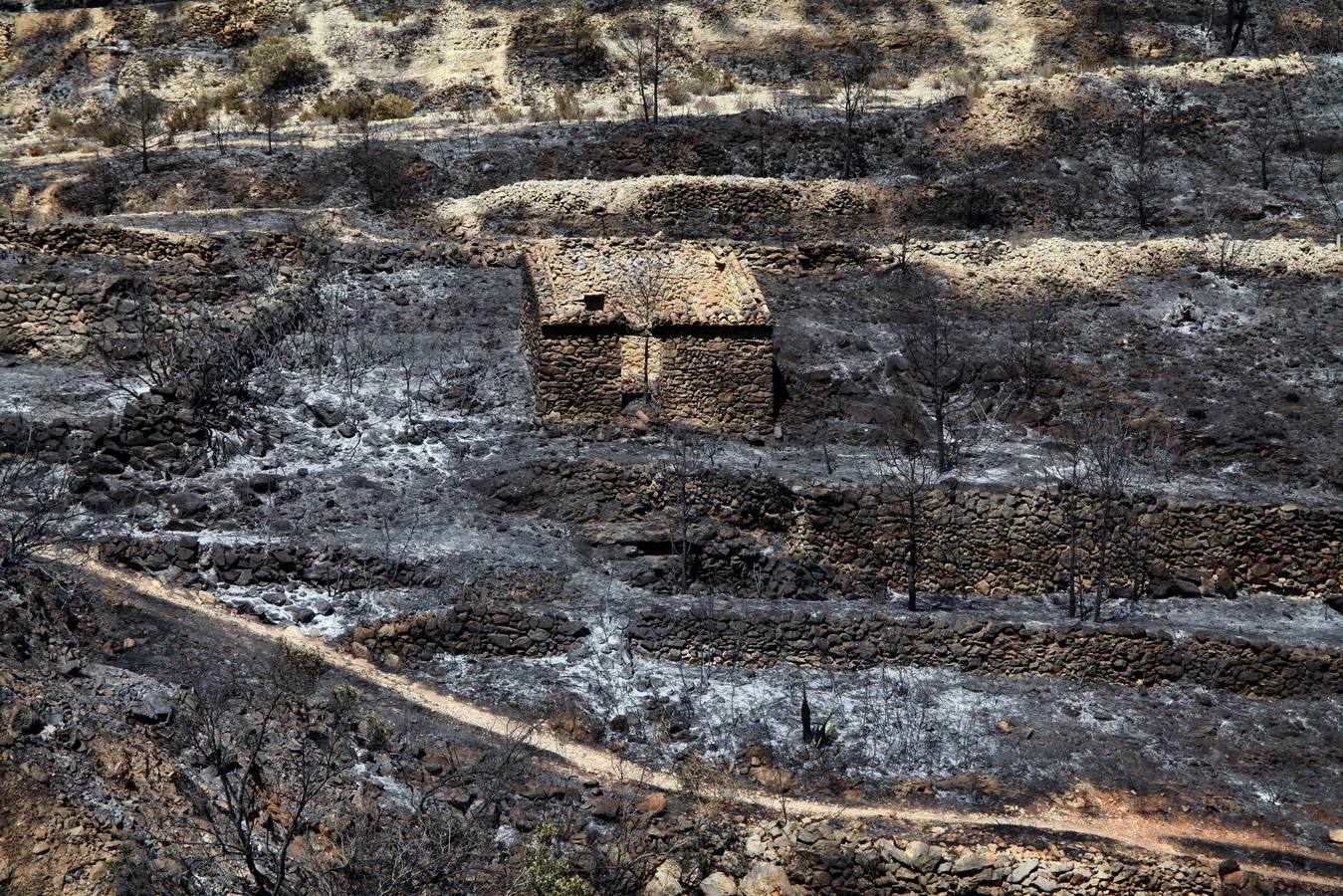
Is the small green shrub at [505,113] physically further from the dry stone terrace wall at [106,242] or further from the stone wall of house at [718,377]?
the stone wall of house at [718,377]

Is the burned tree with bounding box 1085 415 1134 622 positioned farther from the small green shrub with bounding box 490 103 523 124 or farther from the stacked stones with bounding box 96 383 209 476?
the small green shrub with bounding box 490 103 523 124

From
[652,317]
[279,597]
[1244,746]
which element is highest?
[652,317]

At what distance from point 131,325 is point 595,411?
7328mm

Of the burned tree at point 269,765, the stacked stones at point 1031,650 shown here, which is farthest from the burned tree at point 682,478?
the burned tree at point 269,765

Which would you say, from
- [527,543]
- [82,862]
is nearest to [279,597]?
[527,543]

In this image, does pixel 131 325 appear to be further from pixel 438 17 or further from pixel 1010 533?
pixel 438 17

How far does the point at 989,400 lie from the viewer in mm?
22938

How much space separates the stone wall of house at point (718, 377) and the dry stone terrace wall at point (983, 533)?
2.00m

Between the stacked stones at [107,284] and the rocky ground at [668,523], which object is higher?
the stacked stones at [107,284]

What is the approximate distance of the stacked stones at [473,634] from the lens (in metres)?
16.8

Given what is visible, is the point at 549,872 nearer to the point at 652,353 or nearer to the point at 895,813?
the point at 895,813

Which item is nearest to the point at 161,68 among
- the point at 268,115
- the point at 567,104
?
the point at 268,115

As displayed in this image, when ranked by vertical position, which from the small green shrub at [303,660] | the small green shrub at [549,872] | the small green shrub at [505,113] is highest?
the small green shrub at [505,113]

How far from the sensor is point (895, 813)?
14.7 m
